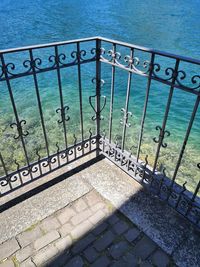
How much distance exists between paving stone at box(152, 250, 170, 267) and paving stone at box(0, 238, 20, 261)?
4.02 ft

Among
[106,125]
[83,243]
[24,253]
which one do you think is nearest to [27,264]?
[24,253]

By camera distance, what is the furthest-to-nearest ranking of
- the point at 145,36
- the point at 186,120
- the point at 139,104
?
the point at 145,36 < the point at 139,104 < the point at 186,120

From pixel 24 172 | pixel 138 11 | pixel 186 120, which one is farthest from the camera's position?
pixel 138 11

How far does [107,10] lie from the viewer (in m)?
18.1

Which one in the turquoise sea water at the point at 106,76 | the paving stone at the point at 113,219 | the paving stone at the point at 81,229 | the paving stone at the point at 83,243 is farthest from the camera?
the turquoise sea water at the point at 106,76

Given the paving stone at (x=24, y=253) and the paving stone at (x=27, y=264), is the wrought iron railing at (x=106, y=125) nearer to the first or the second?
the paving stone at (x=24, y=253)

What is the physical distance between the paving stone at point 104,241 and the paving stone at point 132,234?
133 millimetres

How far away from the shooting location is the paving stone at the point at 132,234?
2211 millimetres

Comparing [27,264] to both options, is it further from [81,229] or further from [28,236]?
[81,229]

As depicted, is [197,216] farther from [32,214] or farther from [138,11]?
[138,11]

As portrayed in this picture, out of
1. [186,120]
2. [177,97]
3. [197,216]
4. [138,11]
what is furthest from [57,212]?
[138,11]

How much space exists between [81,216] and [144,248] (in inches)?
26.8

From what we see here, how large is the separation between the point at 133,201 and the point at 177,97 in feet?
17.0

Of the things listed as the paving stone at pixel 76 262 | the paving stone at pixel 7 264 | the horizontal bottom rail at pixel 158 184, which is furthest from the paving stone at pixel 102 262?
the horizontal bottom rail at pixel 158 184
